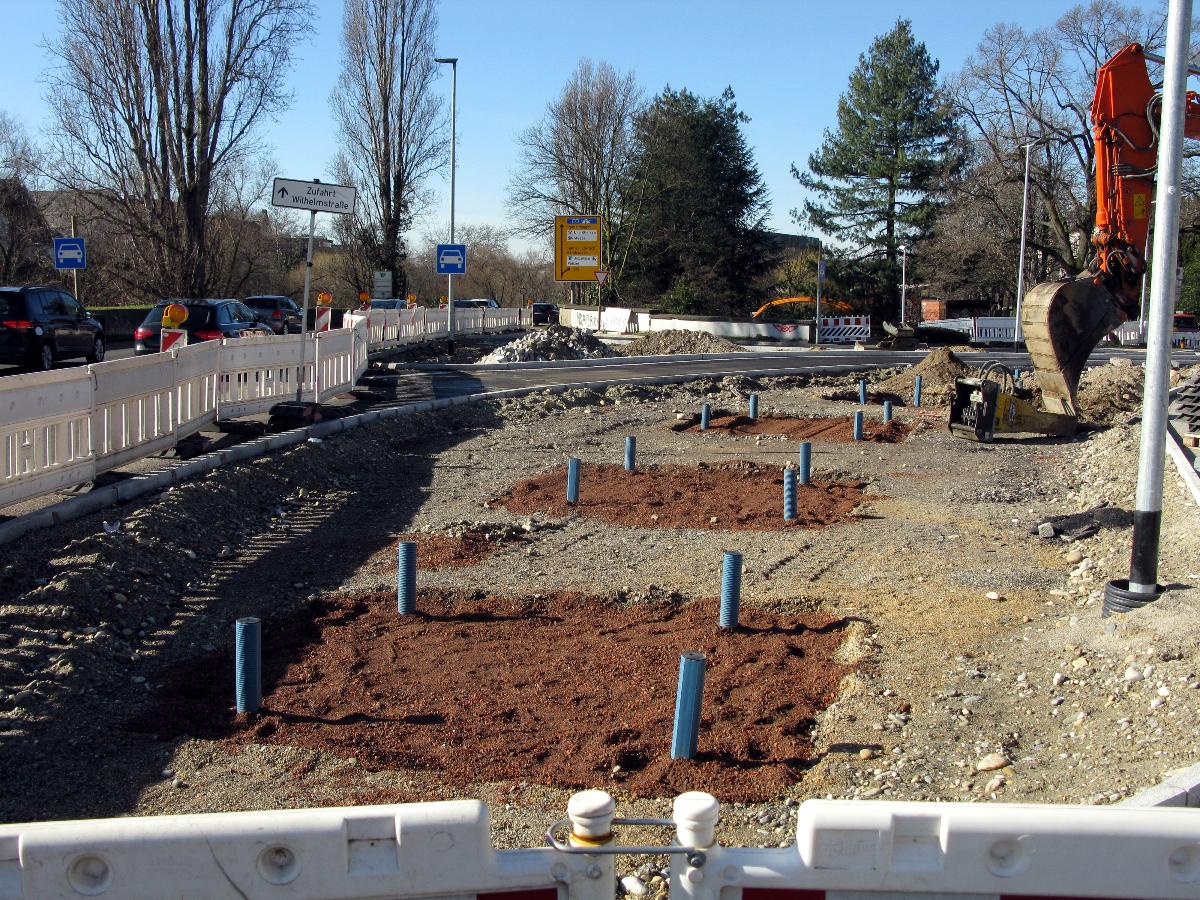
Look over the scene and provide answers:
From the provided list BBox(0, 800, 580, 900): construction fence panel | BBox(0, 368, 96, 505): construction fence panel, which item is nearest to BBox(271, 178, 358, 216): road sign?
BBox(0, 368, 96, 505): construction fence panel

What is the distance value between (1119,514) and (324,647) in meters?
7.41

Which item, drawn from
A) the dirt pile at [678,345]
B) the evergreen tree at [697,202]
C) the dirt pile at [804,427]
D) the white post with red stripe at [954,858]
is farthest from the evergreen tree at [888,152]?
the white post with red stripe at [954,858]

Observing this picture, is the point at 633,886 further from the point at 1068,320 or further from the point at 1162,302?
the point at 1068,320

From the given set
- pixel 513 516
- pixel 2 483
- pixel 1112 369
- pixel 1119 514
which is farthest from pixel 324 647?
pixel 1112 369

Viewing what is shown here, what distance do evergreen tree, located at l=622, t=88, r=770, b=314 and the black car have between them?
141ft

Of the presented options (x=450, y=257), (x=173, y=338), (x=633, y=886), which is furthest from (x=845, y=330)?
(x=633, y=886)

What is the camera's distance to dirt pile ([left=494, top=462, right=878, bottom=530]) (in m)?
11.3

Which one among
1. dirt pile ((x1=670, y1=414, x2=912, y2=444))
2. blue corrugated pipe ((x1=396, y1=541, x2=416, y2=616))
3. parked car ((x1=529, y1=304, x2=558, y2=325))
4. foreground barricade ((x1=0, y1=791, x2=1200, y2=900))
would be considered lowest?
blue corrugated pipe ((x1=396, y1=541, x2=416, y2=616))

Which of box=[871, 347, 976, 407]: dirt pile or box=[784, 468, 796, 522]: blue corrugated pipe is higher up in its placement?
box=[871, 347, 976, 407]: dirt pile

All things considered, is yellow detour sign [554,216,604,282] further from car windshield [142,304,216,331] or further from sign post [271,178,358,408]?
sign post [271,178,358,408]

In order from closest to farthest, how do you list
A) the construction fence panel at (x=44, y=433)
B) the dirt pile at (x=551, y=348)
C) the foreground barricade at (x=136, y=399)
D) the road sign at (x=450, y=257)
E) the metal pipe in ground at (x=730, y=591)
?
the metal pipe in ground at (x=730, y=591), the construction fence panel at (x=44, y=433), the foreground barricade at (x=136, y=399), the road sign at (x=450, y=257), the dirt pile at (x=551, y=348)

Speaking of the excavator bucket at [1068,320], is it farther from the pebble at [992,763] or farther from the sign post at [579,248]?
the sign post at [579,248]

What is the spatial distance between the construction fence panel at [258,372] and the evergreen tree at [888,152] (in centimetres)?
4903

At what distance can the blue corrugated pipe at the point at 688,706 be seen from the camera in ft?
17.9
